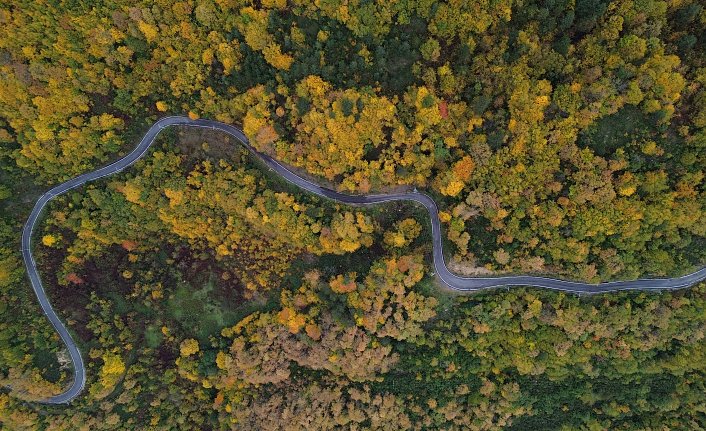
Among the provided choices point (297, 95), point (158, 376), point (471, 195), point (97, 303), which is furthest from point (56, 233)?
point (471, 195)

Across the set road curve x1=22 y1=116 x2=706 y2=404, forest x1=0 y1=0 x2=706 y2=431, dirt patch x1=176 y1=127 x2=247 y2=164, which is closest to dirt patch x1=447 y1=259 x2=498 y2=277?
forest x1=0 y1=0 x2=706 y2=431

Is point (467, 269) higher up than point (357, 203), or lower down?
lower down

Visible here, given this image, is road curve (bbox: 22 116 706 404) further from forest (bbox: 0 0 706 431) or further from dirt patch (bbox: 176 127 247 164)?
forest (bbox: 0 0 706 431)

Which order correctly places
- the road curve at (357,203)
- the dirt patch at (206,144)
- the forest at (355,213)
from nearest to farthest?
the forest at (355,213)
the road curve at (357,203)
the dirt patch at (206,144)

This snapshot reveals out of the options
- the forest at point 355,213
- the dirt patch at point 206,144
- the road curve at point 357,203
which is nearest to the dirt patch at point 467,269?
the forest at point 355,213

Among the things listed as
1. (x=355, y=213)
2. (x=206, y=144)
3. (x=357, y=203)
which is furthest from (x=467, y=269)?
(x=206, y=144)

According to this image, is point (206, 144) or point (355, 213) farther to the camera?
point (206, 144)

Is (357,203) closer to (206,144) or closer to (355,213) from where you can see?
(355,213)

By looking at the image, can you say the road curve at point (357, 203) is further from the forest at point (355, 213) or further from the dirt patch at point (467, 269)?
the forest at point (355, 213)

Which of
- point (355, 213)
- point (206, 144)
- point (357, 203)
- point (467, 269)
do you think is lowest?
point (467, 269)
